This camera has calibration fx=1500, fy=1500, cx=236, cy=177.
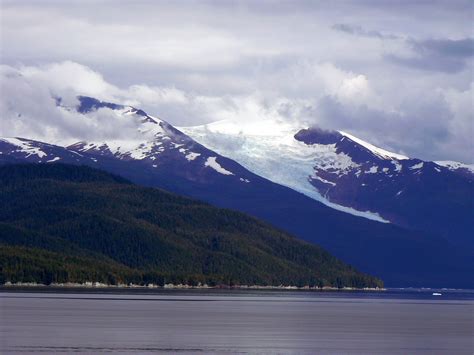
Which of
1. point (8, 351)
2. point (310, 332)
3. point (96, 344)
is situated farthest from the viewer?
point (310, 332)

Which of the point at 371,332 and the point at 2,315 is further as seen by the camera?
the point at 2,315

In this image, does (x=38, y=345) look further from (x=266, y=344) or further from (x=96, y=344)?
(x=266, y=344)

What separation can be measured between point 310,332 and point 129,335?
26.3m

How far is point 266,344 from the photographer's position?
487 ft

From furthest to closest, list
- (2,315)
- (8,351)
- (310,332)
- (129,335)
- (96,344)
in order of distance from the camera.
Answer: (2,315) < (310,332) < (129,335) < (96,344) < (8,351)

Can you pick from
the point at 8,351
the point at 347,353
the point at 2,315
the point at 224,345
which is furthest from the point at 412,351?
the point at 2,315

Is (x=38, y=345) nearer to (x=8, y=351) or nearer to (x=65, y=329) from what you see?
(x=8, y=351)

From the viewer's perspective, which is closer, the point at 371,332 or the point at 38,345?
the point at 38,345

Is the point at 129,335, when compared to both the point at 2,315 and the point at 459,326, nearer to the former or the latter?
the point at 2,315

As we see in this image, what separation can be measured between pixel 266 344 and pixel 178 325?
1258 inches

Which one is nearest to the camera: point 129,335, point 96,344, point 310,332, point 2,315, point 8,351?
point 8,351

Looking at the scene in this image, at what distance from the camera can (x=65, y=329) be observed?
164375 mm

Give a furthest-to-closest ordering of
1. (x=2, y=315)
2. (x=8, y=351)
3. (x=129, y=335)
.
Answer: 1. (x=2, y=315)
2. (x=129, y=335)
3. (x=8, y=351)

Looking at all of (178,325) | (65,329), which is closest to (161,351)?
(65,329)
